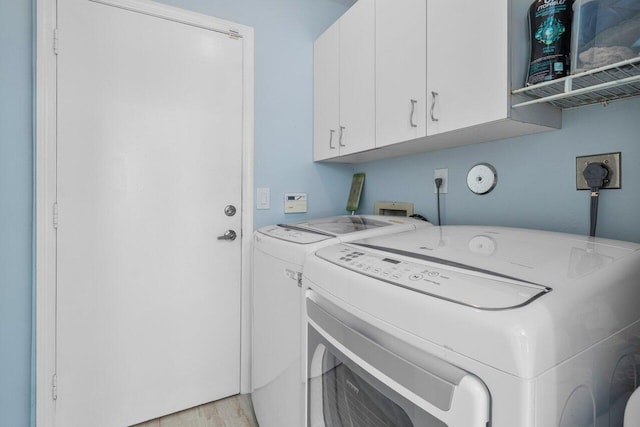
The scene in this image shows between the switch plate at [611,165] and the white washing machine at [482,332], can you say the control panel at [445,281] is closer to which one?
the white washing machine at [482,332]

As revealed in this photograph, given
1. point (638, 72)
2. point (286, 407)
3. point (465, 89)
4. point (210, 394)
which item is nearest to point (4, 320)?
point (210, 394)

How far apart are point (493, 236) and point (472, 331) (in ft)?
1.95

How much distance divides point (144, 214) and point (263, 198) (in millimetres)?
644

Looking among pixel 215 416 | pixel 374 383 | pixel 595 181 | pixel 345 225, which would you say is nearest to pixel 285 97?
pixel 345 225

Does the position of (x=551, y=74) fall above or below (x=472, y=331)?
above

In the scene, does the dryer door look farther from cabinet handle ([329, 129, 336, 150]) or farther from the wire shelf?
cabinet handle ([329, 129, 336, 150])

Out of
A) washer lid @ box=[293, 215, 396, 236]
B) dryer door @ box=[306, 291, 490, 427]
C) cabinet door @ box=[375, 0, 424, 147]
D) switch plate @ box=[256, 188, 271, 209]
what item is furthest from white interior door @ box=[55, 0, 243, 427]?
dryer door @ box=[306, 291, 490, 427]

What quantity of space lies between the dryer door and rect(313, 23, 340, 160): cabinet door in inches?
46.4

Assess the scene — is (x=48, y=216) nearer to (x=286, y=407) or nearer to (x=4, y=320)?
(x=4, y=320)

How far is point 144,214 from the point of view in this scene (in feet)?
5.40

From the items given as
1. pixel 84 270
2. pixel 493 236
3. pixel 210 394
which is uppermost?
pixel 493 236

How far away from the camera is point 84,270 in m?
1.54

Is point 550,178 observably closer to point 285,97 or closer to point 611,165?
point 611,165

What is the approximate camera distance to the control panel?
535 millimetres
